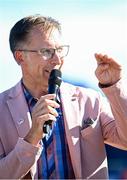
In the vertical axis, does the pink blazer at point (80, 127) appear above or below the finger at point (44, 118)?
below

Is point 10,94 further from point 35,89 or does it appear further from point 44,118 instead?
point 44,118

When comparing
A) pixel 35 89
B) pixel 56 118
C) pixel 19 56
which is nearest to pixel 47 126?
pixel 56 118

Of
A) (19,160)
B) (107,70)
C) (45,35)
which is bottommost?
(19,160)

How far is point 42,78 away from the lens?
2.11 meters

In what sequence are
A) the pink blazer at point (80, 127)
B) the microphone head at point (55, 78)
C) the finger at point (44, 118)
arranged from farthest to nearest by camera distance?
the pink blazer at point (80, 127)
the microphone head at point (55, 78)
the finger at point (44, 118)

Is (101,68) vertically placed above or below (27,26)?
below

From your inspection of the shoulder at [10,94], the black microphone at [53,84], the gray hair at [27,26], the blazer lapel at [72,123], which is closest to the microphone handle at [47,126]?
the black microphone at [53,84]

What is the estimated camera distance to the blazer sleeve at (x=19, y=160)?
190 cm

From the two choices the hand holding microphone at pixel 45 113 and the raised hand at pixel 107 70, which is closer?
the hand holding microphone at pixel 45 113

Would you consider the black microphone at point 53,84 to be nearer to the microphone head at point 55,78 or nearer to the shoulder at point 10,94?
the microphone head at point 55,78

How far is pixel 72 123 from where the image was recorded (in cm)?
208

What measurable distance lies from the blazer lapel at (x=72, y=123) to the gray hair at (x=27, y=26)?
262 mm

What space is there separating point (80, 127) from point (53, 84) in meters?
0.31

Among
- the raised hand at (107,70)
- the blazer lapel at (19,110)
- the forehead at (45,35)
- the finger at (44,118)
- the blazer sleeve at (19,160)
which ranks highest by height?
the forehead at (45,35)
